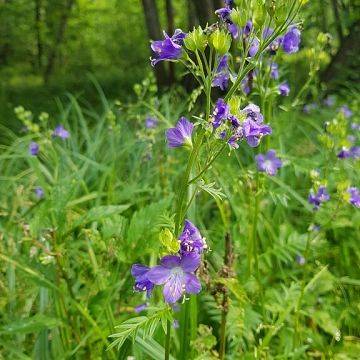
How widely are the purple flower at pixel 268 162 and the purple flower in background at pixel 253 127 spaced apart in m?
0.55

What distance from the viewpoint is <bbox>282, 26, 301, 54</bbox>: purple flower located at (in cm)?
161

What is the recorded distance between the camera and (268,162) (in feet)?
5.65

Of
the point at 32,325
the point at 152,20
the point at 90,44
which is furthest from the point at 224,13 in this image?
the point at 90,44

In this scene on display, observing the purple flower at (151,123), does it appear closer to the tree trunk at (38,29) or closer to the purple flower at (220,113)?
the purple flower at (220,113)

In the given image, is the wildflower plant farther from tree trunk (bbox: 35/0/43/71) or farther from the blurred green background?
tree trunk (bbox: 35/0/43/71)

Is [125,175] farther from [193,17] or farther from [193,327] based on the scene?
[193,17]

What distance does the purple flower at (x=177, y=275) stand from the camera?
3.26ft

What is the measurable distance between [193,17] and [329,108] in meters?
3.04

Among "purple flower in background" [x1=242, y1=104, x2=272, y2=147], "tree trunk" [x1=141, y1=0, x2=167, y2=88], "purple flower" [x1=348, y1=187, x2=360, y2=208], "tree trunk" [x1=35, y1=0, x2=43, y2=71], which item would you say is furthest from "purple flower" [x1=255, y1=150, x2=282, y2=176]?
"tree trunk" [x1=35, y1=0, x2=43, y2=71]

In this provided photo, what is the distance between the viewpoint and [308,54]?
194cm

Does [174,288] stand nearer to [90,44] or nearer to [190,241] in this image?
[190,241]

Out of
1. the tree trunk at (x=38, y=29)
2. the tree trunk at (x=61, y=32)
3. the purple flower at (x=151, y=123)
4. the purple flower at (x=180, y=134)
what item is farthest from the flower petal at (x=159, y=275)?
the tree trunk at (x=38, y=29)

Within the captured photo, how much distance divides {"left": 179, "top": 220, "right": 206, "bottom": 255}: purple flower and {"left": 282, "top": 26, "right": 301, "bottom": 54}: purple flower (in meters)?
0.85

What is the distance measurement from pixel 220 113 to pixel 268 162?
28.2 inches
